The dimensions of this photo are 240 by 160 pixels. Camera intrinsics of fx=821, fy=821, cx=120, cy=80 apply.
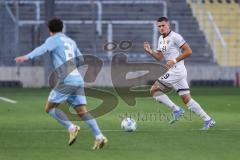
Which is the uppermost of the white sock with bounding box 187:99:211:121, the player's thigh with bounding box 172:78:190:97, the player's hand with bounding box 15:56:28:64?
the player's hand with bounding box 15:56:28:64

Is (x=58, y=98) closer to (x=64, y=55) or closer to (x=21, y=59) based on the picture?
(x=64, y=55)

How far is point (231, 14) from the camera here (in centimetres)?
3534

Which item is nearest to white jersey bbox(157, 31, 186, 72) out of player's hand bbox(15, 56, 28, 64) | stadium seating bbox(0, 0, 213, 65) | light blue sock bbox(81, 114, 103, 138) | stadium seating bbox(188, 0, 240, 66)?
light blue sock bbox(81, 114, 103, 138)

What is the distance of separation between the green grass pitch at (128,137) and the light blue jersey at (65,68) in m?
0.72

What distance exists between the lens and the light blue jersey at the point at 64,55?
11.7 metres

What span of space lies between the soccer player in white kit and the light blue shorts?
10.5 feet

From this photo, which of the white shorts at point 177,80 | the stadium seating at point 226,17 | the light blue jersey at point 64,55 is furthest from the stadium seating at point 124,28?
the light blue jersey at point 64,55

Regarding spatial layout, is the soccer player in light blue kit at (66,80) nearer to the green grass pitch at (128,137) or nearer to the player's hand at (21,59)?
the green grass pitch at (128,137)

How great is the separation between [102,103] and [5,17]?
1175 centimetres

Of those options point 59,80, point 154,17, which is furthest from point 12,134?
point 154,17

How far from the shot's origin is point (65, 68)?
39.0ft

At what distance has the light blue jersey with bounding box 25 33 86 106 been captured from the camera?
11.7 meters

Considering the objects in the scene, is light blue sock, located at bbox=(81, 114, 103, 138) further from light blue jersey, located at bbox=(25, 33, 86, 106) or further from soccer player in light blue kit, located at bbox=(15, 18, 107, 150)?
light blue jersey, located at bbox=(25, 33, 86, 106)

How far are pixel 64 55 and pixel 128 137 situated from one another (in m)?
2.23
